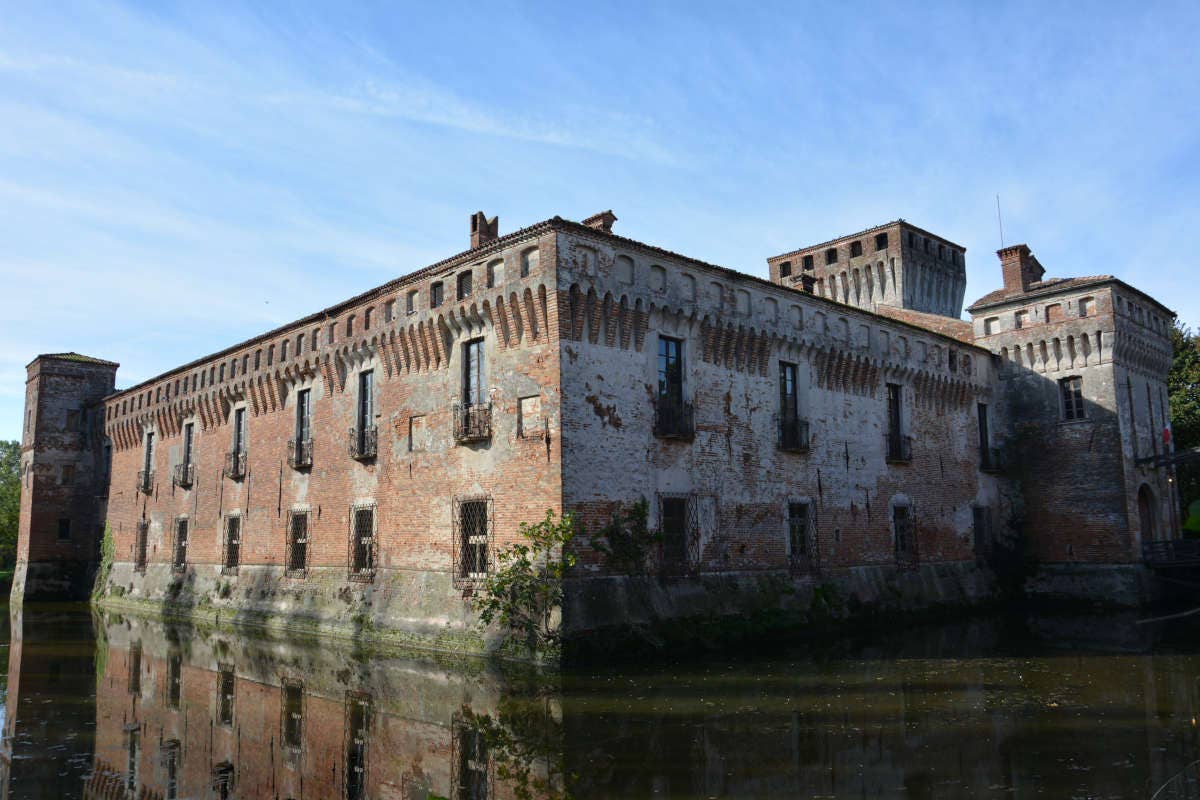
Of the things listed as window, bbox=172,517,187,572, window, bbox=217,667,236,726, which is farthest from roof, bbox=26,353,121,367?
window, bbox=217,667,236,726

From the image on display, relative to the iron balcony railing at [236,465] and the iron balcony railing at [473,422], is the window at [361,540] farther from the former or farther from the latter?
the iron balcony railing at [236,465]

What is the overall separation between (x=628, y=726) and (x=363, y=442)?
1279 cm

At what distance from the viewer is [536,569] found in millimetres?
16266

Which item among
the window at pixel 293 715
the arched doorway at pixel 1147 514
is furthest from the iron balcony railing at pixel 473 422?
the arched doorway at pixel 1147 514

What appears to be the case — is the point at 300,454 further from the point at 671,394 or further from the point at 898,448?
the point at 898,448

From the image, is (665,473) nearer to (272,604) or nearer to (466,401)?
(466,401)

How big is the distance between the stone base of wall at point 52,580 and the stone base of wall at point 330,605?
8.30 meters

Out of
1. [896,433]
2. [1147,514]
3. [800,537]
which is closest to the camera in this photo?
[800,537]

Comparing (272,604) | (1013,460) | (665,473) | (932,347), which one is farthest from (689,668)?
(1013,460)

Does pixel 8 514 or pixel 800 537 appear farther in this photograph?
pixel 8 514

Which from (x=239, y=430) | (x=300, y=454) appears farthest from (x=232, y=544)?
(x=300, y=454)

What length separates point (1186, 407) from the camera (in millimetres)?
34906

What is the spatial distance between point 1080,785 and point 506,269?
13.0 m

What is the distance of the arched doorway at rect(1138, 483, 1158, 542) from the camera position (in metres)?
28.1
